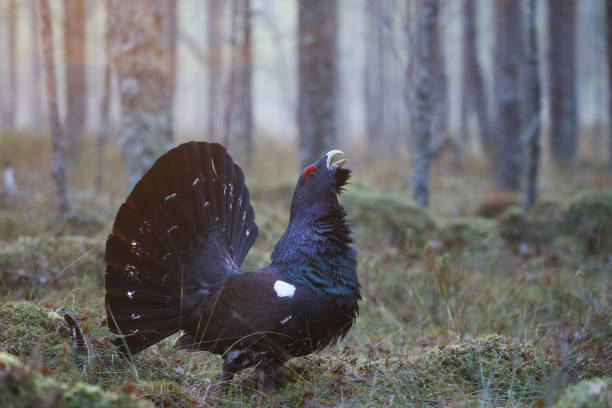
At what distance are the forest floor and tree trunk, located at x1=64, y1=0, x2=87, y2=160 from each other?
373 centimetres

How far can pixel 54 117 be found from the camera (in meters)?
5.72

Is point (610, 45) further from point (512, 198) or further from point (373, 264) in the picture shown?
point (373, 264)

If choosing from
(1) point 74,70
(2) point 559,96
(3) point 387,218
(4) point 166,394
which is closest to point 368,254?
(3) point 387,218

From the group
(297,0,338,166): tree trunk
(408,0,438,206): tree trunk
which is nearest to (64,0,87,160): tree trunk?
(297,0,338,166): tree trunk

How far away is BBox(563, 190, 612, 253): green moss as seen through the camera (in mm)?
6250

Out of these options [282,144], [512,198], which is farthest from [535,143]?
[282,144]

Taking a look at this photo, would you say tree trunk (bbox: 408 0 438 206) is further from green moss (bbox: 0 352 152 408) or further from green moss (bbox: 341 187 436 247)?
green moss (bbox: 0 352 152 408)

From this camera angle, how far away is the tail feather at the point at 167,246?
9.46 ft

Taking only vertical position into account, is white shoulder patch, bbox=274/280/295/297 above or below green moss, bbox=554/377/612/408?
above

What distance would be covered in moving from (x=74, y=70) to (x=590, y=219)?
34.2 feet

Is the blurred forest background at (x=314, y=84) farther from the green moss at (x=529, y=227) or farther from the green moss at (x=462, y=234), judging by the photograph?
the green moss at (x=529, y=227)

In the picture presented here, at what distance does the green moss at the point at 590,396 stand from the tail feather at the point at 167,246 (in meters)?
1.85

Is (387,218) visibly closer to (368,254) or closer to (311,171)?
(368,254)

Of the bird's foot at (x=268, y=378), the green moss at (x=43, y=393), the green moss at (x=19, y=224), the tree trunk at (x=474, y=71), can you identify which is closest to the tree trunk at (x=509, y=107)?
the tree trunk at (x=474, y=71)
